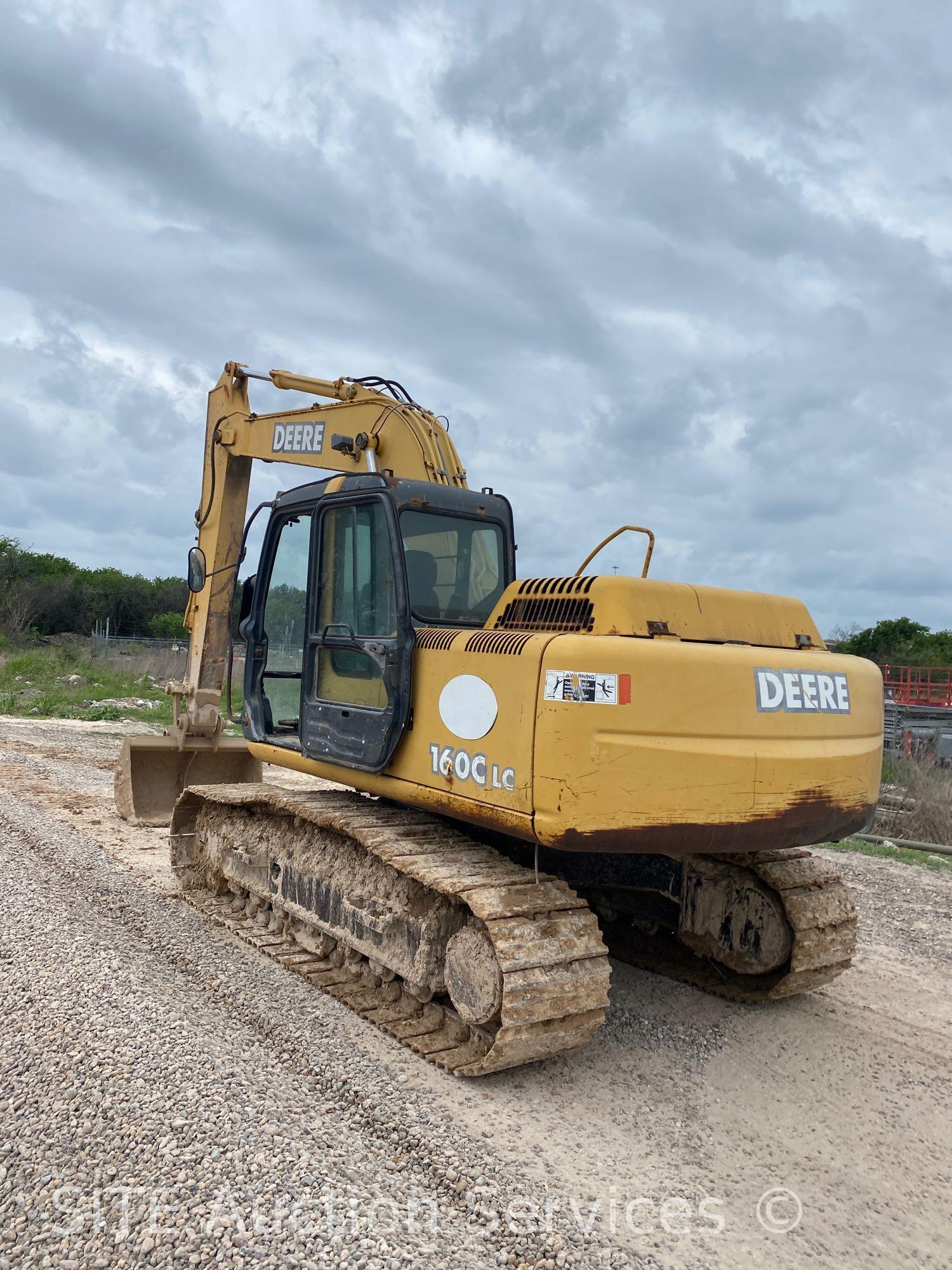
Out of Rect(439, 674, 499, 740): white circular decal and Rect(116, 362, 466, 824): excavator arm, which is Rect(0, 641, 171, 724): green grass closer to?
Rect(116, 362, 466, 824): excavator arm

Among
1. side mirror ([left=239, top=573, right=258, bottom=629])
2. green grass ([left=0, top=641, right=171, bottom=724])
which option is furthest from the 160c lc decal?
green grass ([left=0, top=641, right=171, bottom=724])

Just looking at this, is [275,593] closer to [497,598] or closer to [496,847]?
[497,598]

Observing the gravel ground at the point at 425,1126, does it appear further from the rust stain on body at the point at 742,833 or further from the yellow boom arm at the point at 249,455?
the yellow boom arm at the point at 249,455

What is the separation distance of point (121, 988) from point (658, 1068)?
8.49 ft

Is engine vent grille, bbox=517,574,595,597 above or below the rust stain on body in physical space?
above

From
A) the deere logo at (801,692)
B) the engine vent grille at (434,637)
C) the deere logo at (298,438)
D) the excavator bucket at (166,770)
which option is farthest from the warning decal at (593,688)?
the excavator bucket at (166,770)

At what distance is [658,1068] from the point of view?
4375mm

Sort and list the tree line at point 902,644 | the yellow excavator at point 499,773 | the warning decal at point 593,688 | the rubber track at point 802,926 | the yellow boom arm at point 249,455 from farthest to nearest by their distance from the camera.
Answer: the tree line at point 902,644 < the yellow boom arm at point 249,455 < the rubber track at point 802,926 < the yellow excavator at point 499,773 < the warning decal at point 593,688

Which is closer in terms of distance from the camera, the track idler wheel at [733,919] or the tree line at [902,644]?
the track idler wheel at [733,919]

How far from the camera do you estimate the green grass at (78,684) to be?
19016mm

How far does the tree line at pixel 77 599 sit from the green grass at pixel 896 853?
30032 millimetres

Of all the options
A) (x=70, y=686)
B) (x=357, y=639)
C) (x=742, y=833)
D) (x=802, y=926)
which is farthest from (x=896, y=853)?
(x=70, y=686)

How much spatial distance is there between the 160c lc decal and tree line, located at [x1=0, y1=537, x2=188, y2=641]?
32.2 meters

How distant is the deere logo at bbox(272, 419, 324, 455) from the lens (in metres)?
7.22
